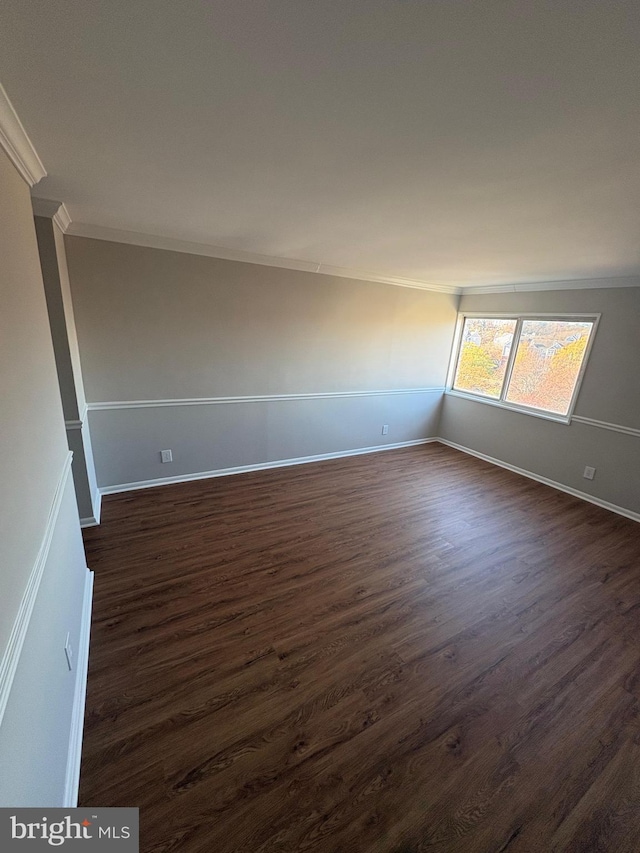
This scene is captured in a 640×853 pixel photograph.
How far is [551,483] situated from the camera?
13.3ft

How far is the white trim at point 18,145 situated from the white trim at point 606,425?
482 cm

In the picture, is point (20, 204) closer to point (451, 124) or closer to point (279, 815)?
point (451, 124)

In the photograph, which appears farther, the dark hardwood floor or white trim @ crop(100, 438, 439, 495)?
white trim @ crop(100, 438, 439, 495)

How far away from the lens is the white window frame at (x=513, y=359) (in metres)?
3.70

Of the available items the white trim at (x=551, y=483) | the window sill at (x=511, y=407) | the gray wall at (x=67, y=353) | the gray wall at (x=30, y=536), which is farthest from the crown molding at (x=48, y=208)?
the white trim at (x=551, y=483)

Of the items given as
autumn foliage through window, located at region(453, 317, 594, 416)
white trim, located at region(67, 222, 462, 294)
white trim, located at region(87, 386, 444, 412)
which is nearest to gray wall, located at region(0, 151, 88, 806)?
white trim, located at region(67, 222, 462, 294)

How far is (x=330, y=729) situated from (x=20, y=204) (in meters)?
2.66

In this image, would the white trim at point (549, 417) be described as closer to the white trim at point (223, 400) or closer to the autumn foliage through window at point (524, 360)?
the autumn foliage through window at point (524, 360)

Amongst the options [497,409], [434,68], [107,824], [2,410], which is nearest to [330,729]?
[107,824]

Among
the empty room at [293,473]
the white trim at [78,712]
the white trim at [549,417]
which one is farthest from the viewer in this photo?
the white trim at [549,417]

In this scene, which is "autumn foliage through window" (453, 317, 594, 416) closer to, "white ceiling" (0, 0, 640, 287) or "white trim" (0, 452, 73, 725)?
"white ceiling" (0, 0, 640, 287)

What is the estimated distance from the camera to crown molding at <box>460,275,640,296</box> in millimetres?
3301

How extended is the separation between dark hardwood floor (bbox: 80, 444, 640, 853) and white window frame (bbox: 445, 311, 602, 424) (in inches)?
58.7

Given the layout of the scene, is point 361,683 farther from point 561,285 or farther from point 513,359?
point 561,285
